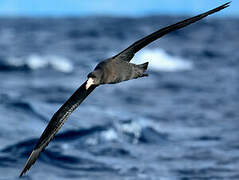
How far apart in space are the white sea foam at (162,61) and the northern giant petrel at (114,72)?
19.3m

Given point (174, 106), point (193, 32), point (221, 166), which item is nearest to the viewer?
point (221, 166)

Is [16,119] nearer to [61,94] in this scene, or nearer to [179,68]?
[61,94]

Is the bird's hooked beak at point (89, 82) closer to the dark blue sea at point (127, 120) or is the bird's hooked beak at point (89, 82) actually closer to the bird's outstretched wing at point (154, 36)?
the bird's outstretched wing at point (154, 36)

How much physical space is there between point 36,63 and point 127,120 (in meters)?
12.9

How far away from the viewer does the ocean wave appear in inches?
989

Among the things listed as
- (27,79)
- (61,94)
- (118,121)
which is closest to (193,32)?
(27,79)

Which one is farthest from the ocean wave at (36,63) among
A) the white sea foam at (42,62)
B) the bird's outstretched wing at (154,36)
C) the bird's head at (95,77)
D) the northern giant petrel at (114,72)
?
the bird's head at (95,77)

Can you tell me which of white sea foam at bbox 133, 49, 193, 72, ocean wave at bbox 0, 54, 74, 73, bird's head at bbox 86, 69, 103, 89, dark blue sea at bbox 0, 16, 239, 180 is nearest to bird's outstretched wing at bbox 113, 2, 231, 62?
bird's head at bbox 86, 69, 103, 89

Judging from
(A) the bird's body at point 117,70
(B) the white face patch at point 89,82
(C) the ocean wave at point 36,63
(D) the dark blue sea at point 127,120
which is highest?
(C) the ocean wave at point 36,63

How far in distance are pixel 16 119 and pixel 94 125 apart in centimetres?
161

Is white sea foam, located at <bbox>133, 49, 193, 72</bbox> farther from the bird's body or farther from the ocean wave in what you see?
the bird's body

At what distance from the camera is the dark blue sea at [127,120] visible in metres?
10.8

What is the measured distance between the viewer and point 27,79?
73.9 feet

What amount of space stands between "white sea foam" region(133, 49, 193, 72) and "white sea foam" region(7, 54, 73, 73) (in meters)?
3.50
